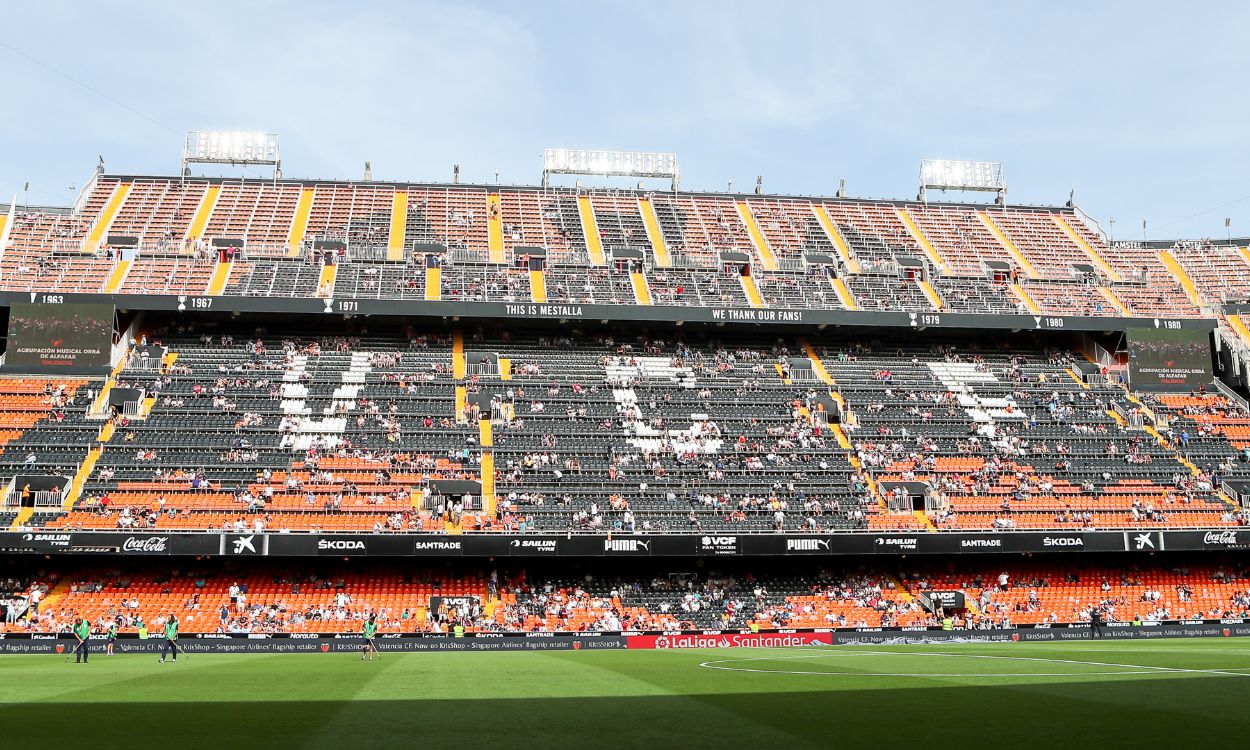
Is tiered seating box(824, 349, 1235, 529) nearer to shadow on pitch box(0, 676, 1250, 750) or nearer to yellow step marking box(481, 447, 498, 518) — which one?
yellow step marking box(481, 447, 498, 518)

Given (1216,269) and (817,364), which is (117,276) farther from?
(1216,269)

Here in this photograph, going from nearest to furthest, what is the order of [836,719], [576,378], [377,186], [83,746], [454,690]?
[83,746] < [836,719] < [454,690] < [576,378] < [377,186]

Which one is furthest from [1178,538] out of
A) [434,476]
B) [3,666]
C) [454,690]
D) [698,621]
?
[3,666]

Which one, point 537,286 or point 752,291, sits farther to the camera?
point 752,291

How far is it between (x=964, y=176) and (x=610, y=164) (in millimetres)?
26563

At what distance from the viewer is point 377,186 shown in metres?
66.4

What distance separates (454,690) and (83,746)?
6890 millimetres

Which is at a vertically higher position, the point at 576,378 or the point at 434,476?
the point at 576,378

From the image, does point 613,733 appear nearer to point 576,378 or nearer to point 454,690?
point 454,690

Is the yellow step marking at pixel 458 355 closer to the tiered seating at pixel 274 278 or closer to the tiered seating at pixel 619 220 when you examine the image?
the tiered seating at pixel 274 278

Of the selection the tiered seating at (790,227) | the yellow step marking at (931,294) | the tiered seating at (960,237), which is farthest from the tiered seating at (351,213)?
the tiered seating at (960,237)

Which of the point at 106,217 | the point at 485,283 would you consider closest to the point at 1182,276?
the point at 485,283

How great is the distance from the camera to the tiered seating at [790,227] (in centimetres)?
6297

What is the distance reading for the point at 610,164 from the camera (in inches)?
2785
